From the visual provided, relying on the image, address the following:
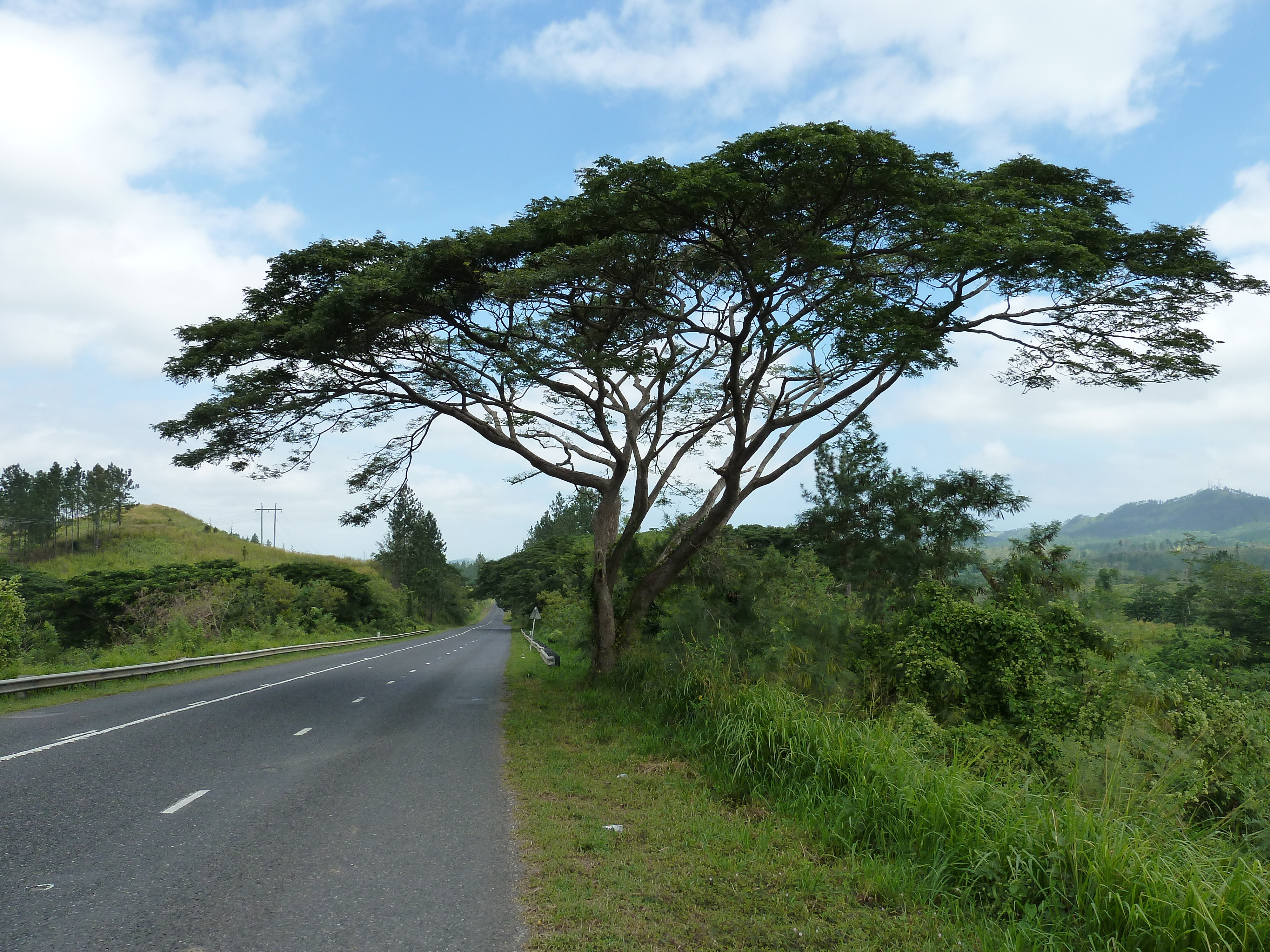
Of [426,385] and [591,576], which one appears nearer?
[426,385]

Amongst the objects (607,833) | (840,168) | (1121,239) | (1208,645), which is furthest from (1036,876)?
(1208,645)

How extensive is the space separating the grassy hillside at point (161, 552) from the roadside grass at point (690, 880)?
172ft

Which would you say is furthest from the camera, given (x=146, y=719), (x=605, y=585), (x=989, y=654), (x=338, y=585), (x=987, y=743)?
(x=338, y=585)

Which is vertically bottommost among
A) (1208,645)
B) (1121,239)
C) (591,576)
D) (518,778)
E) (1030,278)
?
(1208,645)

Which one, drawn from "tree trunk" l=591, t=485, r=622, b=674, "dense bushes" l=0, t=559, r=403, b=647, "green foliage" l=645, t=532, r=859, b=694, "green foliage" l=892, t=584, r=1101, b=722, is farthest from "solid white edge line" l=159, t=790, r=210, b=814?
"dense bushes" l=0, t=559, r=403, b=647

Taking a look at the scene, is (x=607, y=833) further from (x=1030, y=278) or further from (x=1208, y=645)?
(x=1208, y=645)

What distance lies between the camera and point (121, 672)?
17203 mm

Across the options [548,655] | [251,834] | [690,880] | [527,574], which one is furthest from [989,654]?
[527,574]

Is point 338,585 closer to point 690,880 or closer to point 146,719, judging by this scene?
point 146,719

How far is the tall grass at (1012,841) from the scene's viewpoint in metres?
4.07

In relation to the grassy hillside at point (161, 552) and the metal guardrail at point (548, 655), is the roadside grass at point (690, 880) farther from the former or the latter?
the grassy hillside at point (161, 552)

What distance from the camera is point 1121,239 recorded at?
467 inches

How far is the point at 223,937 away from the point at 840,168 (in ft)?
33.8

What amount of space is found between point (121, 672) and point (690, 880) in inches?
672
